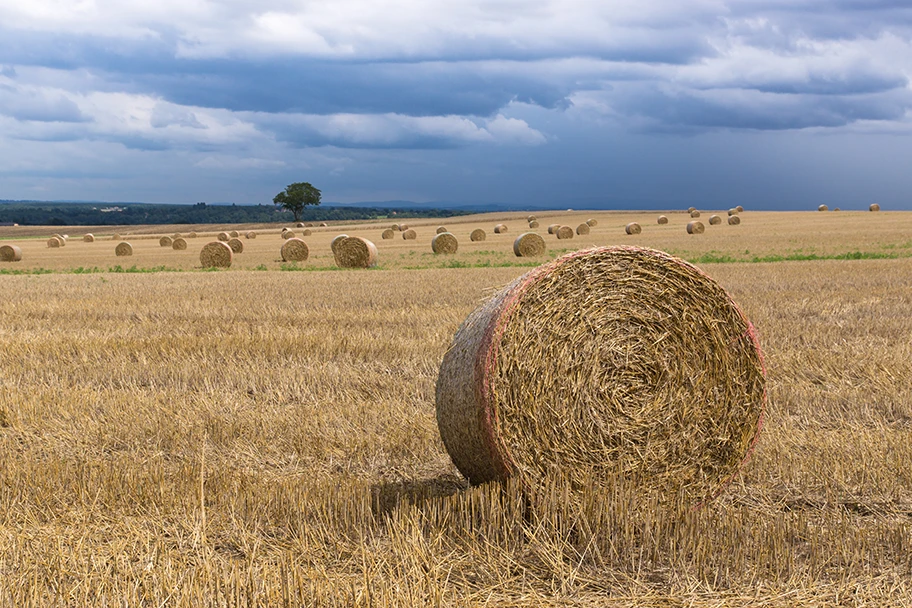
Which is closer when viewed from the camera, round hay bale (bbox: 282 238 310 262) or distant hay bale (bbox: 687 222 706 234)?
round hay bale (bbox: 282 238 310 262)

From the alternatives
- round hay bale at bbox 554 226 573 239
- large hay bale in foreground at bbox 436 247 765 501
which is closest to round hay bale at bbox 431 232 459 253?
round hay bale at bbox 554 226 573 239

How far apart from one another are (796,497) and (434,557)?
7.96 feet

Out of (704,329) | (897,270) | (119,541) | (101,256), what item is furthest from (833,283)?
(101,256)

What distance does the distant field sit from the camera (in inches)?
165

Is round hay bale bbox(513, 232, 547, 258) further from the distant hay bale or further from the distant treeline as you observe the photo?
the distant treeline

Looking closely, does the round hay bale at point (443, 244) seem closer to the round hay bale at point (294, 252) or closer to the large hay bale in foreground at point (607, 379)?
the round hay bale at point (294, 252)

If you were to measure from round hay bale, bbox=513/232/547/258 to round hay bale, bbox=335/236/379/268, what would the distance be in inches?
218

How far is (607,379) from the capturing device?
17.9ft

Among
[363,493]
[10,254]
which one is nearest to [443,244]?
[10,254]

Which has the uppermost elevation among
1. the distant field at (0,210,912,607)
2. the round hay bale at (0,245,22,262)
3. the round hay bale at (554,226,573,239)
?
the round hay bale at (554,226,573,239)

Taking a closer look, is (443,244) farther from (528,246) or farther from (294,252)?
(294,252)

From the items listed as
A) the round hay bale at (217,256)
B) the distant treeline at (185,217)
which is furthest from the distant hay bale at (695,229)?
the distant treeline at (185,217)

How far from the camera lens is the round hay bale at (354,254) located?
87.8ft

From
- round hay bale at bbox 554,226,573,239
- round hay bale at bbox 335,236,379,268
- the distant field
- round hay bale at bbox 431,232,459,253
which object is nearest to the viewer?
the distant field
